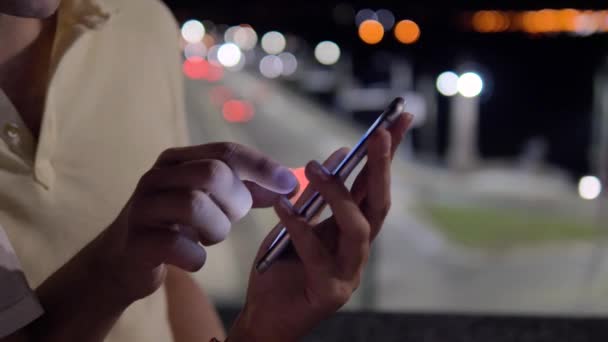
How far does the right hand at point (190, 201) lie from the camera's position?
0.66 meters

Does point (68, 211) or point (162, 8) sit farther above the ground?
point (162, 8)

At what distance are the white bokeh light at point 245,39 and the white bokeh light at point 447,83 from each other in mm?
12498

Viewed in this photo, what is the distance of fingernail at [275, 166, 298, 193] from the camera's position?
0.70 m

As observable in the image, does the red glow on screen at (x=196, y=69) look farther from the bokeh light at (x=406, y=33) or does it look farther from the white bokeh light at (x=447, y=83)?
the white bokeh light at (x=447, y=83)

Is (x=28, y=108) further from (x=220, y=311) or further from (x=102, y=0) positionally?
(x=220, y=311)

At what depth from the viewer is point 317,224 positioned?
775 mm

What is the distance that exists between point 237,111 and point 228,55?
396 inches

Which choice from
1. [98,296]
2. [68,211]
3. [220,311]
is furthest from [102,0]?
[220,311]

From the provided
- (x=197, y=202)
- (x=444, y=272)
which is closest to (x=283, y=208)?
(x=197, y=202)

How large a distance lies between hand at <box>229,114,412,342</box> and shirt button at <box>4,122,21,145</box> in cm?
34

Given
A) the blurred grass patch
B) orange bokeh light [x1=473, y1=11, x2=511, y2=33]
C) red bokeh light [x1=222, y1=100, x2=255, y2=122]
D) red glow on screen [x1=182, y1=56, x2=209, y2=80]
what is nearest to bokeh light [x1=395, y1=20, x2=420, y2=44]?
orange bokeh light [x1=473, y1=11, x2=511, y2=33]

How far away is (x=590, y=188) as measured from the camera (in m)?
8.48

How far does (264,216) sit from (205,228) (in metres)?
4.44

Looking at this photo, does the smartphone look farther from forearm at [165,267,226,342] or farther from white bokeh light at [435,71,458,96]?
white bokeh light at [435,71,458,96]
